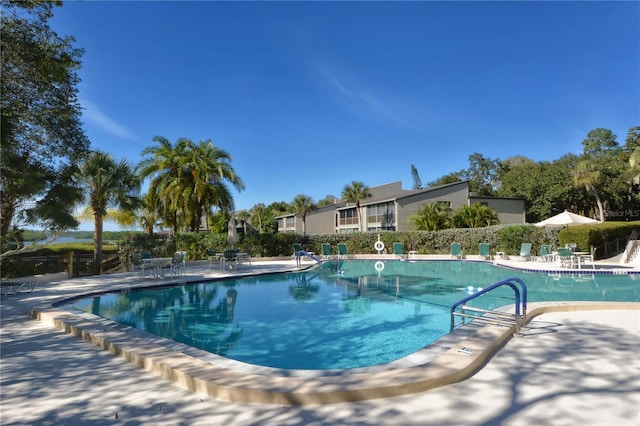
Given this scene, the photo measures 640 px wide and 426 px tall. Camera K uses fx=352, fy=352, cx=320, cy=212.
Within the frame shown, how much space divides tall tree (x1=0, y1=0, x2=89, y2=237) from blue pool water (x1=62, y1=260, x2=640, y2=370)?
3706mm

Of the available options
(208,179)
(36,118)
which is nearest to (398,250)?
(208,179)

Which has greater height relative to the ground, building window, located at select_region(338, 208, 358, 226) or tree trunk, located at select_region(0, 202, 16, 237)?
building window, located at select_region(338, 208, 358, 226)

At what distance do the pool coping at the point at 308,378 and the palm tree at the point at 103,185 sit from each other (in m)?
12.7

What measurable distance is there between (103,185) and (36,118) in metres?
6.96

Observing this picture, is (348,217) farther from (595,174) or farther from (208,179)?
(595,174)

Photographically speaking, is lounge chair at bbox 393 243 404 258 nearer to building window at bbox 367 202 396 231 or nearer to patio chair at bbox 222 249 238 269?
building window at bbox 367 202 396 231

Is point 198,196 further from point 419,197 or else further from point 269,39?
point 419,197

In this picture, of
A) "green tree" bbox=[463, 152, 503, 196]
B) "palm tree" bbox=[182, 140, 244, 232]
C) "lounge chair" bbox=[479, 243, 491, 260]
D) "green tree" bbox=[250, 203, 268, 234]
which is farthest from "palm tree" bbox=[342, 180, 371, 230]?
"green tree" bbox=[463, 152, 503, 196]

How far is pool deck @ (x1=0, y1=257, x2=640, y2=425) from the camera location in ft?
10.4

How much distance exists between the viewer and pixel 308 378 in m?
3.90

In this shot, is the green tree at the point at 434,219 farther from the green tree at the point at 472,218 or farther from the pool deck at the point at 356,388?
the pool deck at the point at 356,388

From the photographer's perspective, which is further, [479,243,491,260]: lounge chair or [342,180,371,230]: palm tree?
[342,180,371,230]: palm tree

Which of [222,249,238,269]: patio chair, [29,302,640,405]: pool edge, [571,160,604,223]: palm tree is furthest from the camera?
[571,160,604,223]: palm tree

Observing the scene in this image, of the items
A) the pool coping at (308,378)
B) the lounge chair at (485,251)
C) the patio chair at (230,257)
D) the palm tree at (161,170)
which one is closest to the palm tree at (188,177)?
the palm tree at (161,170)
